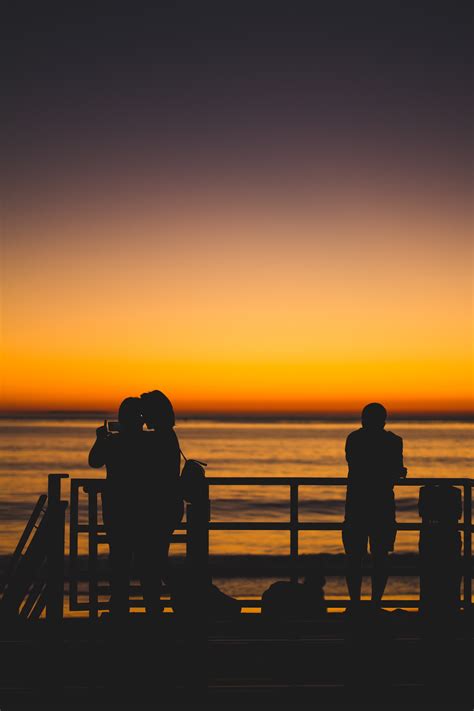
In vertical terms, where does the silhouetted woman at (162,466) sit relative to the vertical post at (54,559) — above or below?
above

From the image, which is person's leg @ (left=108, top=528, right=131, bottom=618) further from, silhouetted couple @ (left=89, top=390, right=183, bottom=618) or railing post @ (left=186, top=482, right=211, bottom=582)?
railing post @ (left=186, top=482, right=211, bottom=582)

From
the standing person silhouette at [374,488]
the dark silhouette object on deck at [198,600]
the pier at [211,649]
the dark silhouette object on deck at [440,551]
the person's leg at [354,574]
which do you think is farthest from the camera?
the person's leg at [354,574]

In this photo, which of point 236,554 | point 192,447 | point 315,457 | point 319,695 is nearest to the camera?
point 319,695

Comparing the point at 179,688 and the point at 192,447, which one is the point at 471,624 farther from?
the point at 192,447

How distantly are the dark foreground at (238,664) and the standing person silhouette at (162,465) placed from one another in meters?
0.72

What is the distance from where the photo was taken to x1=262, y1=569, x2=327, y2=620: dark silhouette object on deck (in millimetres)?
7254

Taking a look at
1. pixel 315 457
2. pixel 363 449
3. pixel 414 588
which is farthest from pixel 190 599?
pixel 315 457

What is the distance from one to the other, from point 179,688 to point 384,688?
1.43 metres

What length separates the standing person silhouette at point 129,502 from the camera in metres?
5.96

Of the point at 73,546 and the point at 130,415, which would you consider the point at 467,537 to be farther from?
the point at 73,546

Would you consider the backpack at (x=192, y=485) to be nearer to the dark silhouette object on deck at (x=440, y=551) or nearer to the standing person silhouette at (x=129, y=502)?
the standing person silhouette at (x=129, y=502)

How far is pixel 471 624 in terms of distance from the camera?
274 inches

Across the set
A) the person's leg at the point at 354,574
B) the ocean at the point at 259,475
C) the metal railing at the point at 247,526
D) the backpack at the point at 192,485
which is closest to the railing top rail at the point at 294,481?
the metal railing at the point at 247,526

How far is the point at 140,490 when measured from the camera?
5.95m
